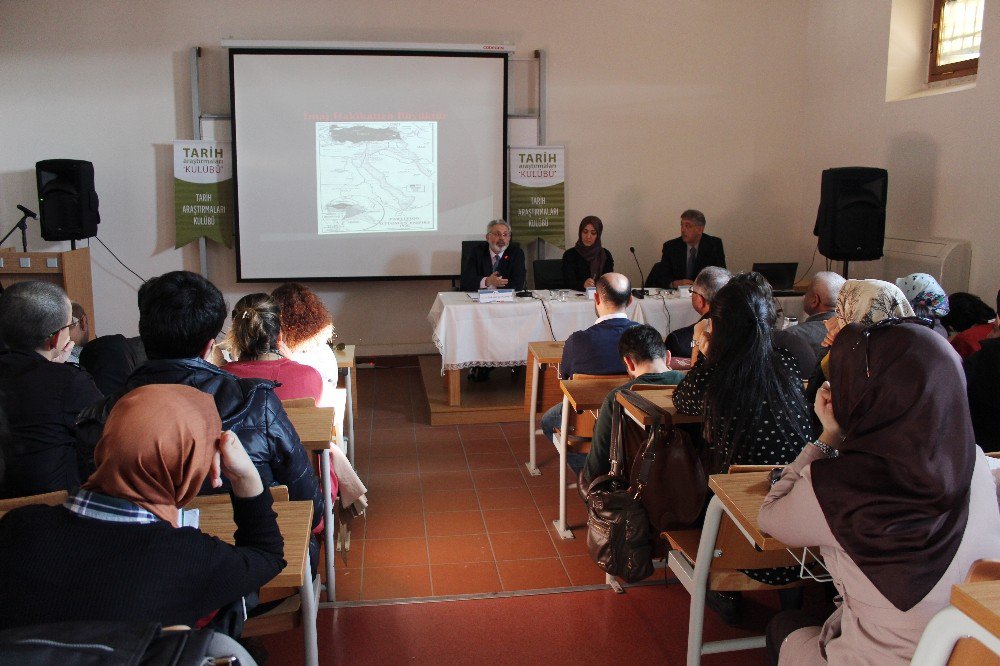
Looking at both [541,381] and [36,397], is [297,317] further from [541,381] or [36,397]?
[541,381]

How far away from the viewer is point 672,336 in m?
4.88

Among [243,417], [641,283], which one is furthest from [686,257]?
[243,417]

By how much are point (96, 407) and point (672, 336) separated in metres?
3.55

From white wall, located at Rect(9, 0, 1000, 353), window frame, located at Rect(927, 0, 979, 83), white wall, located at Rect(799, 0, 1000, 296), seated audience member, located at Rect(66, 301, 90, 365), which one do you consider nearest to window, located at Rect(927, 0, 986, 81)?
window frame, located at Rect(927, 0, 979, 83)

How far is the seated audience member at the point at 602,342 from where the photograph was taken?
3590 mm

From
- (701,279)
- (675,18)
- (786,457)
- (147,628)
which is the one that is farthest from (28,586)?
(675,18)

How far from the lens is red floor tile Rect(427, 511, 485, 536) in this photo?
3.48m

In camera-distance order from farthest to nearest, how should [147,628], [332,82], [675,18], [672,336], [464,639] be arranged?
1. [675,18]
2. [332,82]
3. [672,336]
4. [464,639]
5. [147,628]

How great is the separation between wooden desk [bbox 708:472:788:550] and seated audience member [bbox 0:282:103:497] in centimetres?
184

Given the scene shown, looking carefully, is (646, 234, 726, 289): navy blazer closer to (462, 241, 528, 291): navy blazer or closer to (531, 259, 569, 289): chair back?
(531, 259, 569, 289): chair back

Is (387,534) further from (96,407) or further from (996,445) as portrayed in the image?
(996,445)

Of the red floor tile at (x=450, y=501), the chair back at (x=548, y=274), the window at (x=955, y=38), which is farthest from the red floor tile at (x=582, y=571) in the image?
the window at (x=955, y=38)

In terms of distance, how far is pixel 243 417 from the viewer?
6.82 ft

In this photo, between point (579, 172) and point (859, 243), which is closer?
point (859, 243)
